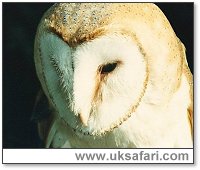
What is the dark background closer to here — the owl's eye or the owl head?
the owl head

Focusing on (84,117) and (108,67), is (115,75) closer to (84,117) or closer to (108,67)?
(108,67)

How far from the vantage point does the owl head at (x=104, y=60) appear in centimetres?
204

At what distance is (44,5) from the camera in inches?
93.0

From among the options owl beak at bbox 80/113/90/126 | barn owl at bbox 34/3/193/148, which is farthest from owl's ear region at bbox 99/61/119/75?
owl beak at bbox 80/113/90/126

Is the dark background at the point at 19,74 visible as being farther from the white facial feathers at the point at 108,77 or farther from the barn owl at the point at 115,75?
the white facial feathers at the point at 108,77

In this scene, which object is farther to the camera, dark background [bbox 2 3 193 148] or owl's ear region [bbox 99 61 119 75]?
dark background [bbox 2 3 193 148]

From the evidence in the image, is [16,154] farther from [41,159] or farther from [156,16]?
[156,16]

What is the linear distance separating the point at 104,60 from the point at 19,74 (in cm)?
62

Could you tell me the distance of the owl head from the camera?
2.04m

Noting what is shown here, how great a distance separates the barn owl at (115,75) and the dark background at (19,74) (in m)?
0.21

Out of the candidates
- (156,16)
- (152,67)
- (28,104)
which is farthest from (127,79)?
(28,104)

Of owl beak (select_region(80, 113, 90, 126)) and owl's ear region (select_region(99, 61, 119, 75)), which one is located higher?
owl's ear region (select_region(99, 61, 119, 75))

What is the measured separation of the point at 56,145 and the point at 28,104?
0.22 m

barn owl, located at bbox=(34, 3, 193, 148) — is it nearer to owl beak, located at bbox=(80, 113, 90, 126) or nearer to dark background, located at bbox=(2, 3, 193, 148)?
owl beak, located at bbox=(80, 113, 90, 126)
